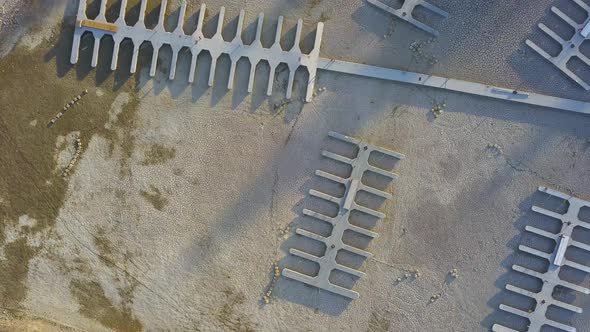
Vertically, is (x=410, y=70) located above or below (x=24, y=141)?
above

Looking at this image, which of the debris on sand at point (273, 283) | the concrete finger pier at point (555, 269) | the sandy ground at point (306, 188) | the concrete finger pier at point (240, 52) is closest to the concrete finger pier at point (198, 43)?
the concrete finger pier at point (240, 52)

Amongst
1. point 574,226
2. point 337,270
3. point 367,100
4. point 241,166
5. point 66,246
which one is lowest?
point 66,246

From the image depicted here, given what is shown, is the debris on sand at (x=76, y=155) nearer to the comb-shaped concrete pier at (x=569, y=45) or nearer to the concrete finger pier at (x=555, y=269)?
the concrete finger pier at (x=555, y=269)

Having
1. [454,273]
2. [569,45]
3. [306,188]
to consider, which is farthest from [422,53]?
[454,273]

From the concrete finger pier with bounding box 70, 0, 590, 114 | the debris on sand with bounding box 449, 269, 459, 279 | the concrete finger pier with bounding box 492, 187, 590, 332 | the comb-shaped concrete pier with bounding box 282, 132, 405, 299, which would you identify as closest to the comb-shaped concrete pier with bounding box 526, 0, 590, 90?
the concrete finger pier with bounding box 70, 0, 590, 114

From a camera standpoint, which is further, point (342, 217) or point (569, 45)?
point (342, 217)

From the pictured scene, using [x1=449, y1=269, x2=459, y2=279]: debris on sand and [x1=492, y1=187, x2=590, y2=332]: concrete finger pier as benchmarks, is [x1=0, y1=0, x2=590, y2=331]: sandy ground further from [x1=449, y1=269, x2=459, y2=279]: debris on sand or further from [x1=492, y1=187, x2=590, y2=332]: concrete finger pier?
[x1=492, y1=187, x2=590, y2=332]: concrete finger pier

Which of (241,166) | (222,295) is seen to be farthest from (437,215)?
(222,295)

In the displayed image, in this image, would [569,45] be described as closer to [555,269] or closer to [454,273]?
[555,269]

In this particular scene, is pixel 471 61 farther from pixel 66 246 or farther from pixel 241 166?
pixel 66 246
